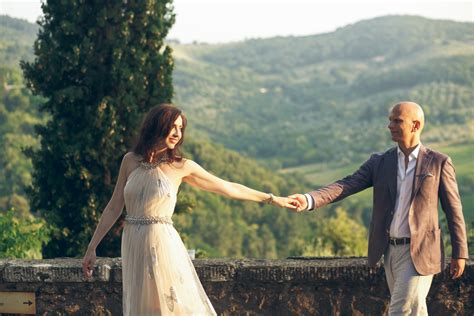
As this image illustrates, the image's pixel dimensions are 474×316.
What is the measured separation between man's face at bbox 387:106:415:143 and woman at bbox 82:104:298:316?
128 cm

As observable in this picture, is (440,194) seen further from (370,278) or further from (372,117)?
(372,117)

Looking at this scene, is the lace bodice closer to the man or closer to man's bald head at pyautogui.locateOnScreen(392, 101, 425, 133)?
the man

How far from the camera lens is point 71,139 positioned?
1520cm

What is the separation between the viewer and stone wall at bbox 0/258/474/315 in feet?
21.7

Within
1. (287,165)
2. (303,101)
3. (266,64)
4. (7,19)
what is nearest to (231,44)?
(266,64)

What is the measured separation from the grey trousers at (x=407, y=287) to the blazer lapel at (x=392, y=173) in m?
0.33

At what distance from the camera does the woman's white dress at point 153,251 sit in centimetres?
545

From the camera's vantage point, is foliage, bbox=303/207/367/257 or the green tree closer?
the green tree

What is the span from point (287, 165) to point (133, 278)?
345 feet

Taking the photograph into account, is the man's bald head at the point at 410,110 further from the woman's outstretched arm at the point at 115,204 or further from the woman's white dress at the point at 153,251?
the woman's outstretched arm at the point at 115,204

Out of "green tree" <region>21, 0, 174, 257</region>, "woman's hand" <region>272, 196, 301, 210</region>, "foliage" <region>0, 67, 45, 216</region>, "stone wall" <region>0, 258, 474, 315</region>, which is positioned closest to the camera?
"woman's hand" <region>272, 196, 301, 210</region>

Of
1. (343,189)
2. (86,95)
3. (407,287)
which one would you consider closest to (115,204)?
(343,189)

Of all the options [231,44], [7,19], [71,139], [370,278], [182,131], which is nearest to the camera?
[182,131]

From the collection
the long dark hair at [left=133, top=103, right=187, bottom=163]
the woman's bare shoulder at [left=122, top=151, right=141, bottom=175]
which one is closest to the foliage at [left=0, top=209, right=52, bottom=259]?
the woman's bare shoulder at [left=122, top=151, right=141, bottom=175]
